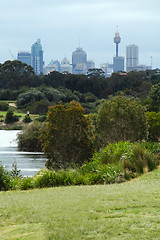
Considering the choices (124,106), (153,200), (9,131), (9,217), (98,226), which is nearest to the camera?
(98,226)

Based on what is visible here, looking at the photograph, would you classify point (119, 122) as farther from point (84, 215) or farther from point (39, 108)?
point (39, 108)

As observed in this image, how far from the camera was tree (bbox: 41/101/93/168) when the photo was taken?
104 ft

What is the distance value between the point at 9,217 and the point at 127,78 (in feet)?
384

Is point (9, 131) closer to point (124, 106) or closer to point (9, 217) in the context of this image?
point (124, 106)

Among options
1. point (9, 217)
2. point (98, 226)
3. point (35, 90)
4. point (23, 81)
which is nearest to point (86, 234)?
point (98, 226)

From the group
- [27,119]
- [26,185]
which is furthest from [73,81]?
[26,185]

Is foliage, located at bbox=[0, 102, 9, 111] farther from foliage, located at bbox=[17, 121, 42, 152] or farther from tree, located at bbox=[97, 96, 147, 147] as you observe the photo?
tree, located at bbox=[97, 96, 147, 147]

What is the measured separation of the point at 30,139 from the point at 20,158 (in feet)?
33.4

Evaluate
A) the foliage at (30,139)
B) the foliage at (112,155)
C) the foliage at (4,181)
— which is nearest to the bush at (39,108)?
the foliage at (30,139)

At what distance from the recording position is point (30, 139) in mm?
61656

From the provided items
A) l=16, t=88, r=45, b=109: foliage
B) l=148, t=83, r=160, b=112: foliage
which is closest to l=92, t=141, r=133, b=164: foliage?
l=148, t=83, r=160, b=112: foliage

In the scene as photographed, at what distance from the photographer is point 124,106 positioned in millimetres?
35906

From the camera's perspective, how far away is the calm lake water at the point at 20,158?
136 ft

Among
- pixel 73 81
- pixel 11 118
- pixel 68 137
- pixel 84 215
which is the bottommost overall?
pixel 11 118
